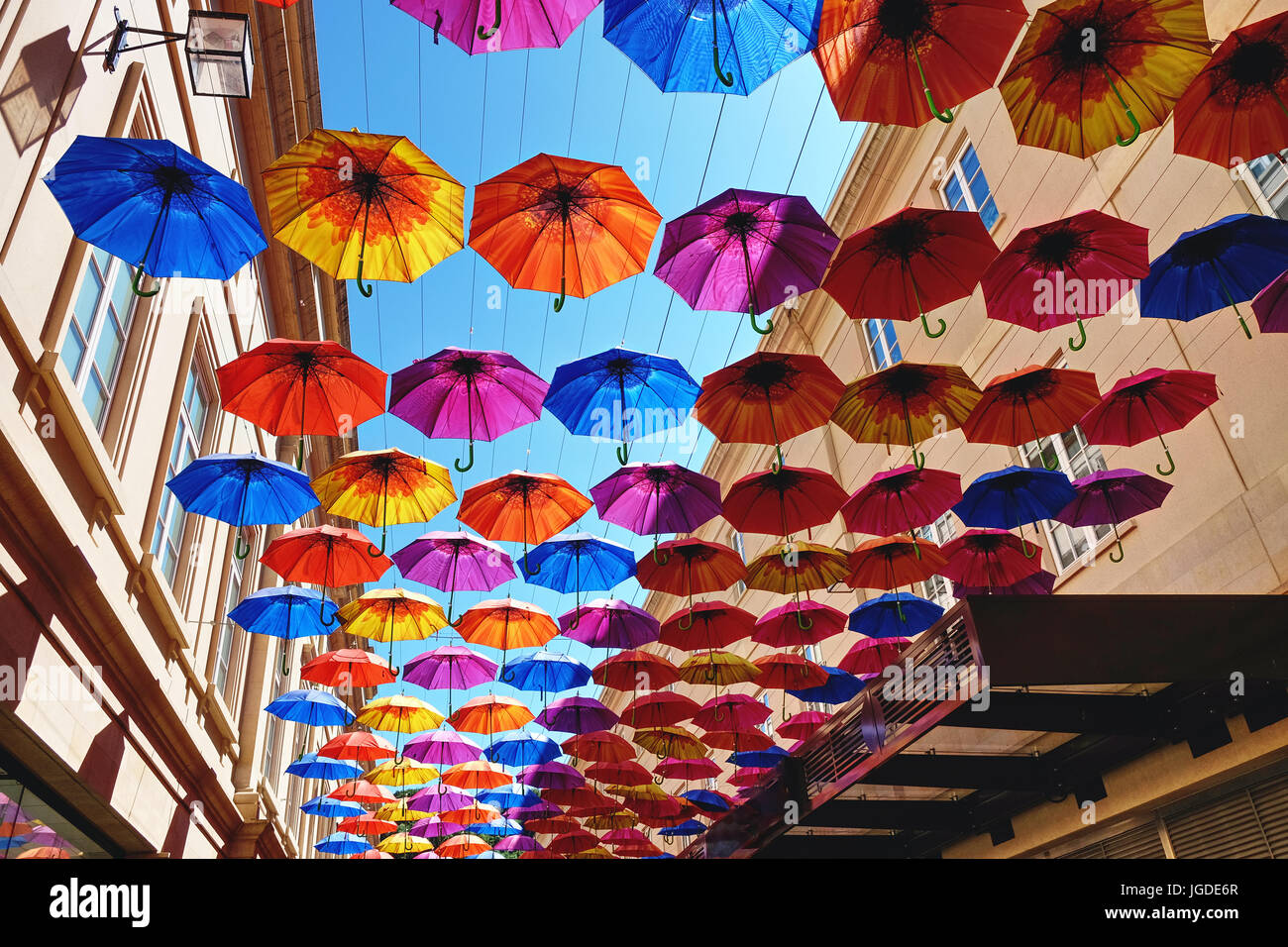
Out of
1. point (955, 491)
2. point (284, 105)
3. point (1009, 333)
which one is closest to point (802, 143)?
point (1009, 333)

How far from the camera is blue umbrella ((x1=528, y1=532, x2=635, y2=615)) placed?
33.5 feet

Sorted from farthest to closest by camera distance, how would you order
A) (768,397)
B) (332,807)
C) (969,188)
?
1. (332,807)
2. (969,188)
3. (768,397)

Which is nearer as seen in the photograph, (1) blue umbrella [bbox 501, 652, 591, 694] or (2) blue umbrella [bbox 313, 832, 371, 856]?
(1) blue umbrella [bbox 501, 652, 591, 694]

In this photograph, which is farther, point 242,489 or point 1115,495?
point 1115,495

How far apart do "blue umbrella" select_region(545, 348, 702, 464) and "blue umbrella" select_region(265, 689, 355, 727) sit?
22.7 ft

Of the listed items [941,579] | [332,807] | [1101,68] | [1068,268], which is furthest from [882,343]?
[332,807]

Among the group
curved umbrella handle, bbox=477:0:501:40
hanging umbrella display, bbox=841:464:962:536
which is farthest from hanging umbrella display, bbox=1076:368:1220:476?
curved umbrella handle, bbox=477:0:501:40

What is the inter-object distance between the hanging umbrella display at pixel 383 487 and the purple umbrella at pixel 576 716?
6.47 m

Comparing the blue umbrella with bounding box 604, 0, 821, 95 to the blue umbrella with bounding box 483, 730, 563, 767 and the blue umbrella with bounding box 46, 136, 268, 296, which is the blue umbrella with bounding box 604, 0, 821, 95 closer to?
the blue umbrella with bounding box 46, 136, 268, 296

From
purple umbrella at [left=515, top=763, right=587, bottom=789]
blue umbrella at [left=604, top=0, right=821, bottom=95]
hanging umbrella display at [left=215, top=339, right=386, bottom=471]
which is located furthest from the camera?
purple umbrella at [left=515, top=763, right=587, bottom=789]

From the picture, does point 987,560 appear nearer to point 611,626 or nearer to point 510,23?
point 611,626

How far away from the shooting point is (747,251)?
21.8 feet

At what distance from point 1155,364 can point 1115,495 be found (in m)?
2.31
